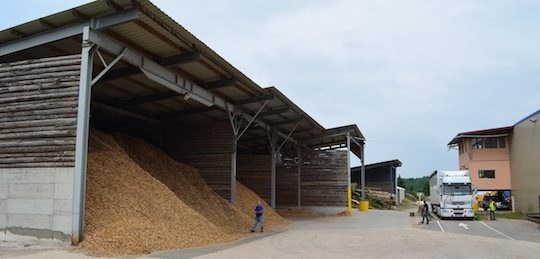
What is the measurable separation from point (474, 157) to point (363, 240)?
93.2 feet

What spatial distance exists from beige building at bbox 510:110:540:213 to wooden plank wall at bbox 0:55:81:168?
28.9m

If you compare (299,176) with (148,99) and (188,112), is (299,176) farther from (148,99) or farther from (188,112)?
(148,99)

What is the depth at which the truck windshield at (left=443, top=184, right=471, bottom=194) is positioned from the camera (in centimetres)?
2905

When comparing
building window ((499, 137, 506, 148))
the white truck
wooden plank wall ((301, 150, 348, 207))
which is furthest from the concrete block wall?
building window ((499, 137, 506, 148))

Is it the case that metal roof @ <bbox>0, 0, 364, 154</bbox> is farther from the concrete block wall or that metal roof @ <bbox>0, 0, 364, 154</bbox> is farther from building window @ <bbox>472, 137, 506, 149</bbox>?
building window @ <bbox>472, 137, 506, 149</bbox>

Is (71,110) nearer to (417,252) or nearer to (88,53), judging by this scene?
(88,53)

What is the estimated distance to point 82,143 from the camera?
1271 centimetres

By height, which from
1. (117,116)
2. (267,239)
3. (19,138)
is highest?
(117,116)

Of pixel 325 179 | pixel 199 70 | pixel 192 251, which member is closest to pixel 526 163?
pixel 325 179

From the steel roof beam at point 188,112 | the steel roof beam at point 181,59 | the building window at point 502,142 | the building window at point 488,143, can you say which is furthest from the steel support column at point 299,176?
the steel roof beam at point 181,59

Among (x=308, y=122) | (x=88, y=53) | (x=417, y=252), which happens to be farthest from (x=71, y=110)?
(x=308, y=122)

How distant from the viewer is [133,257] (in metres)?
11.7

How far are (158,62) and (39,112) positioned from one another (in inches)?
176

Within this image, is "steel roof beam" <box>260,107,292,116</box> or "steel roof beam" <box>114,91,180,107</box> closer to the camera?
"steel roof beam" <box>114,91,180,107</box>
